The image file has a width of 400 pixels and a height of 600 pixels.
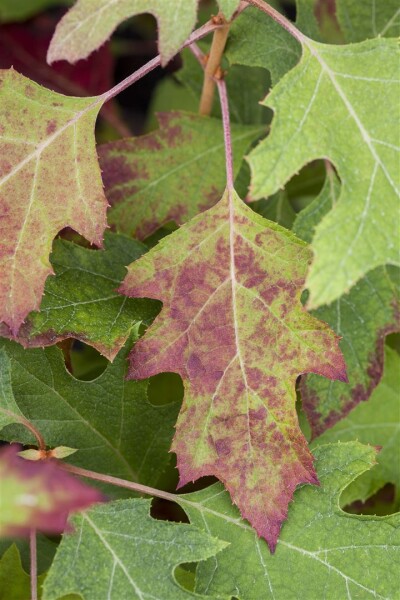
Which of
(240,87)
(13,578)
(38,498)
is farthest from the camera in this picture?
(240,87)

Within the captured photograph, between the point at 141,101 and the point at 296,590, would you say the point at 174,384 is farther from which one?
the point at 141,101

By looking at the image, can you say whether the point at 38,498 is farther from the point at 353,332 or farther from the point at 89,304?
the point at 353,332

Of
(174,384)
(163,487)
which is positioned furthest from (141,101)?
(163,487)

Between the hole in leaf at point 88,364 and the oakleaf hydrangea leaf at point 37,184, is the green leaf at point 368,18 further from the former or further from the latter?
the hole in leaf at point 88,364

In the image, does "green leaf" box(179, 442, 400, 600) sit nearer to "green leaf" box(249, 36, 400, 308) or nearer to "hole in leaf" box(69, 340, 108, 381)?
"green leaf" box(249, 36, 400, 308)

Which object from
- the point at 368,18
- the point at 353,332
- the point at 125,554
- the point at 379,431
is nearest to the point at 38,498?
the point at 125,554
